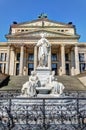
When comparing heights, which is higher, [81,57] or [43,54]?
[81,57]

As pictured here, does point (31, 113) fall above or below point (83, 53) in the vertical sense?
below

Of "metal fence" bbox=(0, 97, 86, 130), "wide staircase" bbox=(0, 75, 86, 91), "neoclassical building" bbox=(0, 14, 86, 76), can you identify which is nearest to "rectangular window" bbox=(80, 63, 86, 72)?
"neoclassical building" bbox=(0, 14, 86, 76)

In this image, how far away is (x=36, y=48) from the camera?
67750 millimetres

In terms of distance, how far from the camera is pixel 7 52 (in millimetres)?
71812

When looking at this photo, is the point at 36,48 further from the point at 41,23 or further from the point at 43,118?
the point at 43,118

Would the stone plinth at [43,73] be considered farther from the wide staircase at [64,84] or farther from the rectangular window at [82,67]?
the rectangular window at [82,67]

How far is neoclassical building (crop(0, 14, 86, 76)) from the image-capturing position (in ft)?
223

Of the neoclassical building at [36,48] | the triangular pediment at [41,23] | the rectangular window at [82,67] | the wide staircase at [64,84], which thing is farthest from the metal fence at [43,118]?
the triangular pediment at [41,23]

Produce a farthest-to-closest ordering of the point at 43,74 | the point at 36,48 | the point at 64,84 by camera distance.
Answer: the point at 36,48 < the point at 64,84 < the point at 43,74

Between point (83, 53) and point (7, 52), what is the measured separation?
1059 inches

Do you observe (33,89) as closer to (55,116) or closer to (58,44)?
(55,116)

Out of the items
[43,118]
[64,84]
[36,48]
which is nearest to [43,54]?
[43,118]

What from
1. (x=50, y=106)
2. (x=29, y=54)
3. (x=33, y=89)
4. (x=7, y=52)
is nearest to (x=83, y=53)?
(x=29, y=54)

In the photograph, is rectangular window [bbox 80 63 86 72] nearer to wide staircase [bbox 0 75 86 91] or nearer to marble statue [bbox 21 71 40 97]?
wide staircase [bbox 0 75 86 91]
